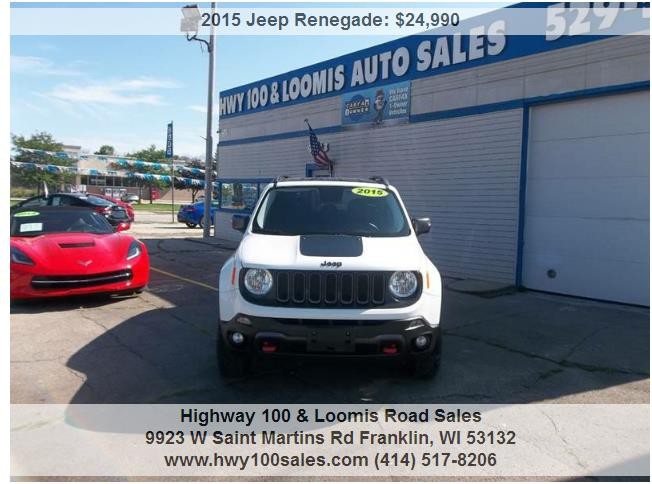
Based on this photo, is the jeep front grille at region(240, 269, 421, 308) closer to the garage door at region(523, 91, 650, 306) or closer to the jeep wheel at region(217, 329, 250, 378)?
the jeep wheel at region(217, 329, 250, 378)

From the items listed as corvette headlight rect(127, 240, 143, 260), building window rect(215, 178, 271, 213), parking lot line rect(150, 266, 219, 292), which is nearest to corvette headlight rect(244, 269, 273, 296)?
corvette headlight rect(127, 240, 143, 260)

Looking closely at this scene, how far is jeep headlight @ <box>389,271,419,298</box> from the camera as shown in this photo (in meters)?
4.33

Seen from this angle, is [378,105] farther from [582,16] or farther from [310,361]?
[310,361]

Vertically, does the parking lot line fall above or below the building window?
below

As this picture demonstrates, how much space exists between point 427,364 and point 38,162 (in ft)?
223

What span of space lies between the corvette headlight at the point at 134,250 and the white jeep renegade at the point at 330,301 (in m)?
3.80

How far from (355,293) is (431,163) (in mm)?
7873

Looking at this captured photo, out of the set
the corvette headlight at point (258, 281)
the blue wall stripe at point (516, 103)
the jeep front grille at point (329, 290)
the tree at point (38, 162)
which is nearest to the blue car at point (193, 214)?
the blue wall stripe at point (516, 103)

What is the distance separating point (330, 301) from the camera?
4.26 metres

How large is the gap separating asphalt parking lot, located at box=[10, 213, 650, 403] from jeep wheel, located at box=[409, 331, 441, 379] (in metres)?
0.09

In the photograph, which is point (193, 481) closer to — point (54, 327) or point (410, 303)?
point (410, 303)

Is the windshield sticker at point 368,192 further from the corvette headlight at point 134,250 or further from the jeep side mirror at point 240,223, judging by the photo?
the corvette headlight at point 134,250

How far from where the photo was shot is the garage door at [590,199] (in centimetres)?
836

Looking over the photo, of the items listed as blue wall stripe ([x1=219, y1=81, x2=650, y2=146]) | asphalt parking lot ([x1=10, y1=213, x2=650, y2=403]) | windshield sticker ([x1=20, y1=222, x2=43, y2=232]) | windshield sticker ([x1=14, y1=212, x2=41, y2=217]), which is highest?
blue wall stripe ([x1=219, y1=81, x2=650, y2=146])
